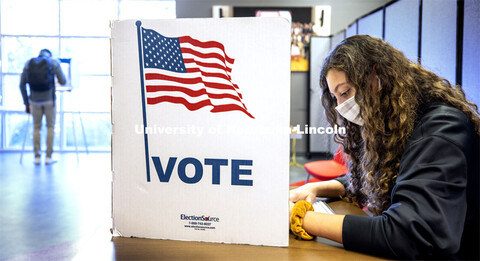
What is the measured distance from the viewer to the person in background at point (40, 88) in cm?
532

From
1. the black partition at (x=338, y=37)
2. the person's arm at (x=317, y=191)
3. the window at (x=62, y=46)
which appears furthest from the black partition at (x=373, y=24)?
the window at (x=62, y=46)

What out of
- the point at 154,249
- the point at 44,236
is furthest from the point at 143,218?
the point at 44,236

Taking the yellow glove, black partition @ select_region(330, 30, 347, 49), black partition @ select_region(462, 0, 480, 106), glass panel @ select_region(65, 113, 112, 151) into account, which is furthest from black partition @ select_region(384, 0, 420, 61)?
glass panel @ select_region(65, 113, 112, 151)

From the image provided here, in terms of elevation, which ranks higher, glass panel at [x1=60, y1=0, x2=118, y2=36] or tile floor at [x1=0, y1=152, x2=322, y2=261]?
glass panel at [x1=60, y1=0, x2=118, y2=36]

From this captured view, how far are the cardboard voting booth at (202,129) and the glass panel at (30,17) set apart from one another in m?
7.11

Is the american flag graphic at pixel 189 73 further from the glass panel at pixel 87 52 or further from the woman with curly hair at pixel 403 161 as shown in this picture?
the glass panel at pixel 87 52

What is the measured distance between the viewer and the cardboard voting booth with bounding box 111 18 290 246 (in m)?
0.70

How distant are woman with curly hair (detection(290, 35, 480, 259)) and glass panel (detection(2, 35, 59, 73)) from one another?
7.06m

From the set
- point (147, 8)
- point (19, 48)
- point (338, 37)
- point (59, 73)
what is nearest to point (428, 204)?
point (338, 37)

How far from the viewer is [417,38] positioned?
2920 mm

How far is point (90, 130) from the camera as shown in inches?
292

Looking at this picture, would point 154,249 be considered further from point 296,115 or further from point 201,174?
point 296,115

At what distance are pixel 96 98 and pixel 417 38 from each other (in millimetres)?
5829

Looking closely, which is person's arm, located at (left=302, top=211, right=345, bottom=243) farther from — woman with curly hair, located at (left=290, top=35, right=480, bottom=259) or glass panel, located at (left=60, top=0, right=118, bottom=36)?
glass panel, located at (left=60, top=0, right=118, bottom=36)
